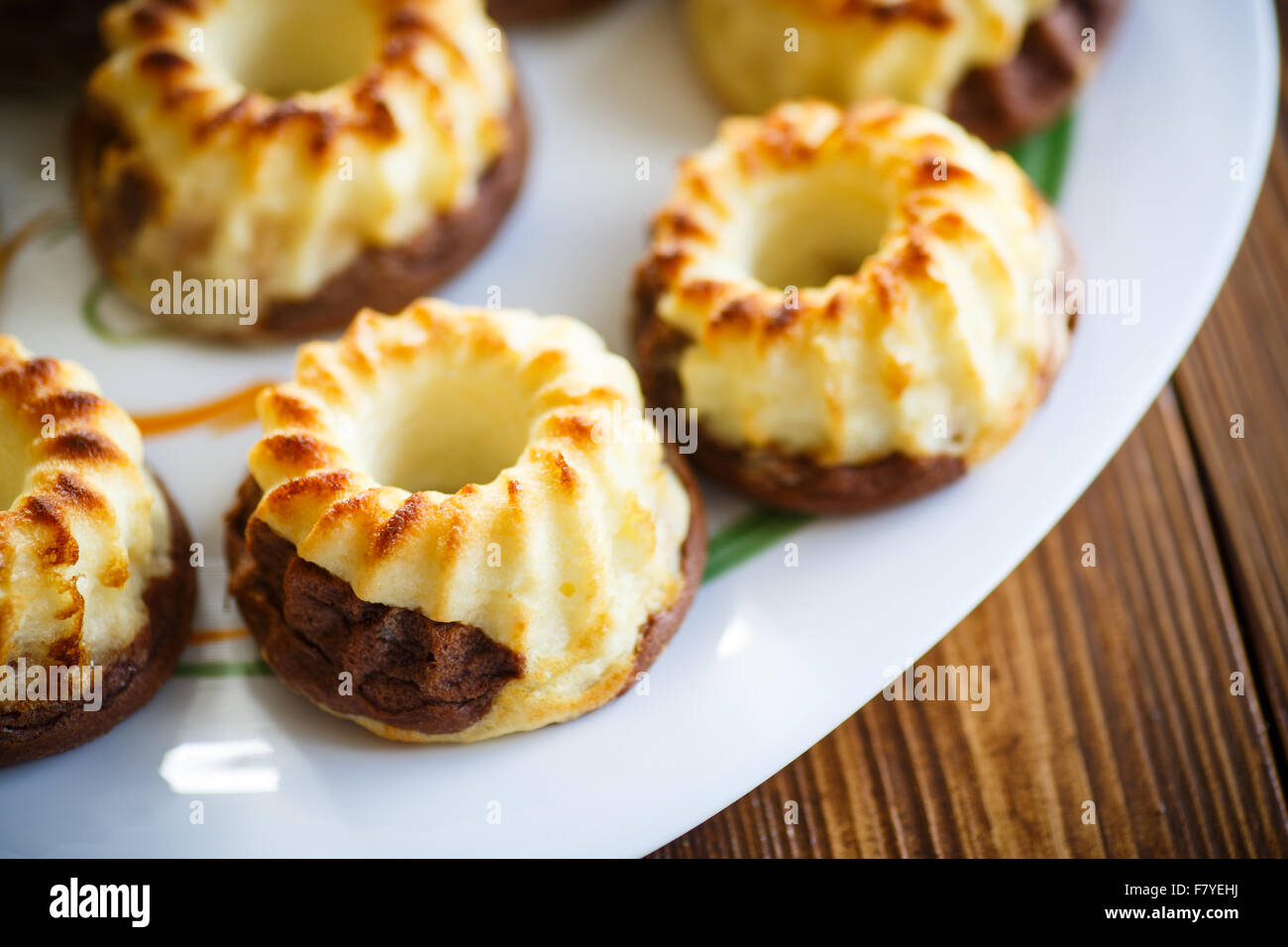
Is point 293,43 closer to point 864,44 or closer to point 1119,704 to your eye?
point 864,44

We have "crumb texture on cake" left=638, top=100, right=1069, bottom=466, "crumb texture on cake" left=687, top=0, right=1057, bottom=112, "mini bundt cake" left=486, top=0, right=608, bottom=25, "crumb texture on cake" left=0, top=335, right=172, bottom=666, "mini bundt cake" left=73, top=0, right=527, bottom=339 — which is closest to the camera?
"crumb texture on cake" left=0, top=335, right=172, bottom=666

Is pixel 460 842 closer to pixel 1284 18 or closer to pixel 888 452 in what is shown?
pixel 888 452

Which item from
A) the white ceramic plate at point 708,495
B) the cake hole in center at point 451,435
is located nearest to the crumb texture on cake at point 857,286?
the white ceramic plate at point 708,495

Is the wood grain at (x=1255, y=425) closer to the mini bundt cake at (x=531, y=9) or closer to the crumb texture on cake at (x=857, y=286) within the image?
the crumb texture on cake at (x=857, y=286)

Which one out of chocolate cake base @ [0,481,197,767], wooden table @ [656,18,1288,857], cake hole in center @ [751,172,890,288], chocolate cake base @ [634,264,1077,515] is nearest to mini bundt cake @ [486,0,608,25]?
cake hole in center @ [751,172,890,288]

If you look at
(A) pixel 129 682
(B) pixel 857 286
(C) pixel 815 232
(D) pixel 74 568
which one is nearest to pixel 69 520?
(D) pixel 74 568

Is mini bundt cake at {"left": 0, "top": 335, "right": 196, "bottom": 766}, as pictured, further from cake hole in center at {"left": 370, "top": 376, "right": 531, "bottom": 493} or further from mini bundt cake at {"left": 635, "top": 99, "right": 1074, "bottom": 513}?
mini bundt cake at {"left": 635, "top": 99, "right": 1074, "bottom": 513}
